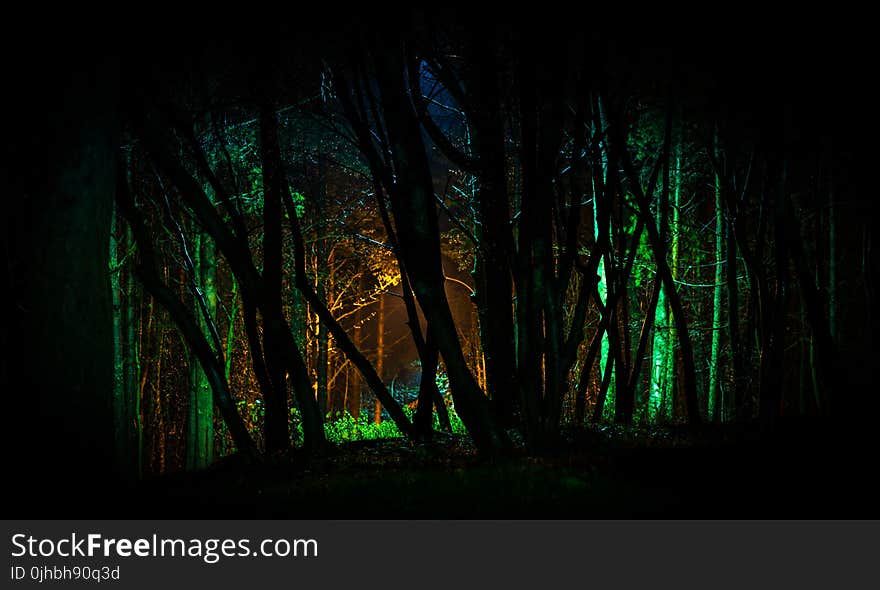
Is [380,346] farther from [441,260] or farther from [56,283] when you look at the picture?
[56,283]

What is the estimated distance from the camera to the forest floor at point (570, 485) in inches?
161

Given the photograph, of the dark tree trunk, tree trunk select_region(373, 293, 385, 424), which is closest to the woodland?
the dark tree trunk

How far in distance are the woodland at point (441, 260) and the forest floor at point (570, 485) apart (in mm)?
31

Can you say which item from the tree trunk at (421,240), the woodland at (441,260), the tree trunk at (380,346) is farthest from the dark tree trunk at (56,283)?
the tree trunk at (380,346)

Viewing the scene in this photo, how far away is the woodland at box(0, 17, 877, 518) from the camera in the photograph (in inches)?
162

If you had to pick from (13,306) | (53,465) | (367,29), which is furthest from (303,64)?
(53,465)

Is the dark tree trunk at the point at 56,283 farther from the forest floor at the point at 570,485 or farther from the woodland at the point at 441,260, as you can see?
the forest floor at the point at 570,485

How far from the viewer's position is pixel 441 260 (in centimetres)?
927

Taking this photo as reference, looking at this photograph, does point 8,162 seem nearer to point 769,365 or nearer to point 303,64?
point 303,64

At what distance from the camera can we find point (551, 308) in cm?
691

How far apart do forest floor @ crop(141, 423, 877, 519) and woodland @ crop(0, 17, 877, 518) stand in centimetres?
3

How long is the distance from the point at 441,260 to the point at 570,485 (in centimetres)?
520

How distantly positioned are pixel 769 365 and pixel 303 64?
7624 millimetres

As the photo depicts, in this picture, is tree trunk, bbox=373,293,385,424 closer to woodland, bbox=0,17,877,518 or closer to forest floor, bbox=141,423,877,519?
woodland, bbox=0,17,877,518
